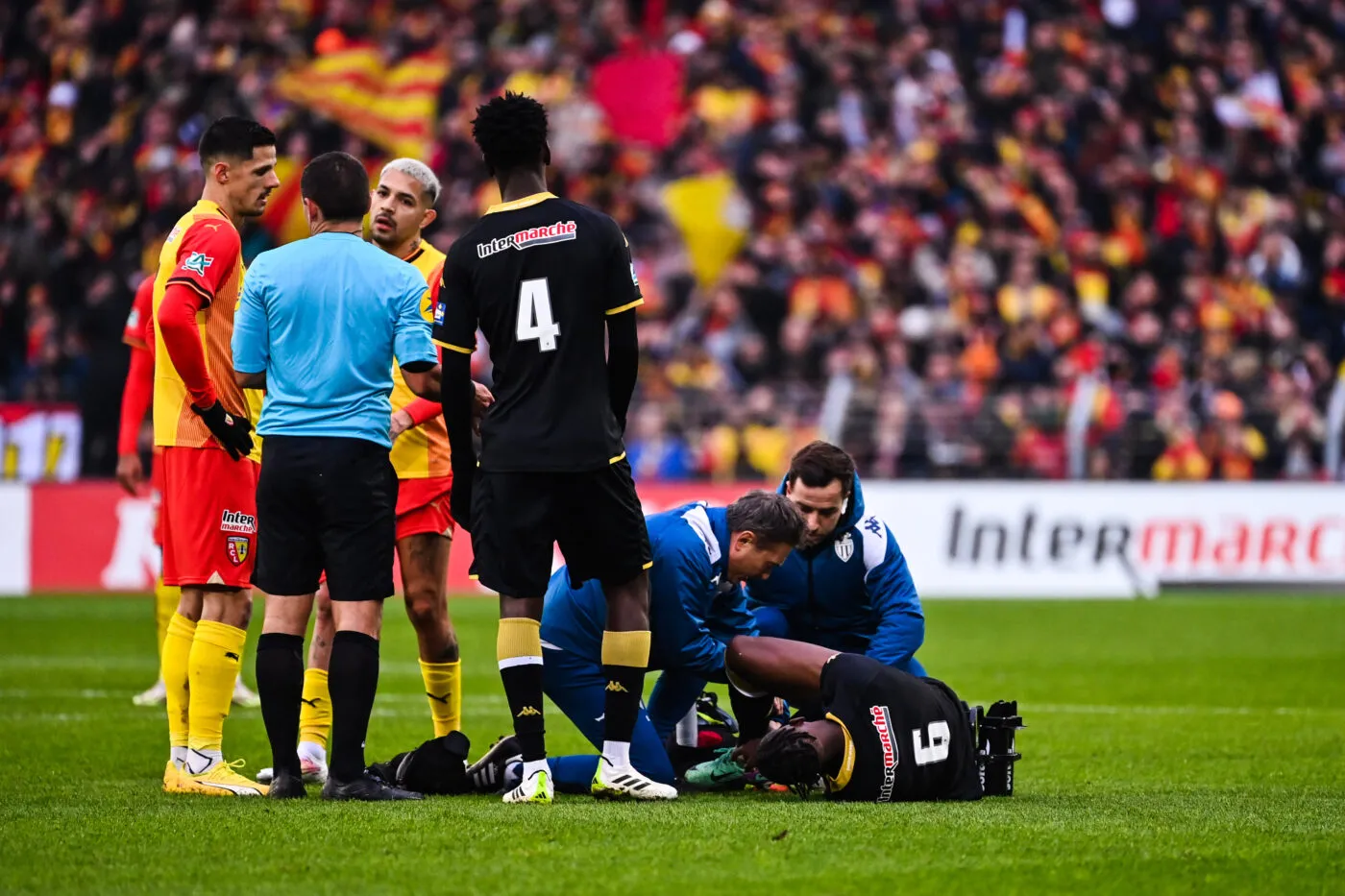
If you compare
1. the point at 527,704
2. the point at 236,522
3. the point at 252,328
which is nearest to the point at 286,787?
the point at 527,704

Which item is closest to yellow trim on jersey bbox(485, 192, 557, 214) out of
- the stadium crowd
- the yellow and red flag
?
the stadium crowd

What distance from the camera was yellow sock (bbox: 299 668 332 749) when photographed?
757cm

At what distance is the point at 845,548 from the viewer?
7.60m

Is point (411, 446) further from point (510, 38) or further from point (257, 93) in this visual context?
point (510, 38)

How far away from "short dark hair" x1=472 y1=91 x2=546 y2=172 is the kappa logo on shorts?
5.51 feet

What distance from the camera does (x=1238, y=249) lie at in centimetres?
2381

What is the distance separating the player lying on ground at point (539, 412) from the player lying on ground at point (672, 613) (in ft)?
1.15

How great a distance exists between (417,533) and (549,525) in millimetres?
1309

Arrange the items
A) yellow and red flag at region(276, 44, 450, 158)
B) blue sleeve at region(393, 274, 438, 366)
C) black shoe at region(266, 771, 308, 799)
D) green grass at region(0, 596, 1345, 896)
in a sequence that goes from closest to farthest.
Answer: green grass at region(0, 596, 1345, 896) < black shoe at region(266, 771, 308, 799) < blue sleeve at region(393, 274, 438, 366) < yellow and red flag at region(276, 44, 450, 158)

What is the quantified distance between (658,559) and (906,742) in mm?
1114

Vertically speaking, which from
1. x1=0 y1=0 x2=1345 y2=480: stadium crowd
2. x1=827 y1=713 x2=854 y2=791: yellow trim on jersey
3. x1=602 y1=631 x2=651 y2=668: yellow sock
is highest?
x1=0 y1=0 x2=1345 y2=480: stadium crowd

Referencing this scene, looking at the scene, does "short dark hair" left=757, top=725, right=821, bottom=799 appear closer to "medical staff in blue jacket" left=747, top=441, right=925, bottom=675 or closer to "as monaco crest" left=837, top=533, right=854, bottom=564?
"medical staff in blue jacket" left=747, top=441, right=925, bottom=675

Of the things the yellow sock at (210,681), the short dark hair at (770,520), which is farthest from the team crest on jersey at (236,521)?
the short dark hair at (770,520)

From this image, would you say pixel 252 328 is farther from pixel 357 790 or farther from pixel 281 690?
pixel 357 790
